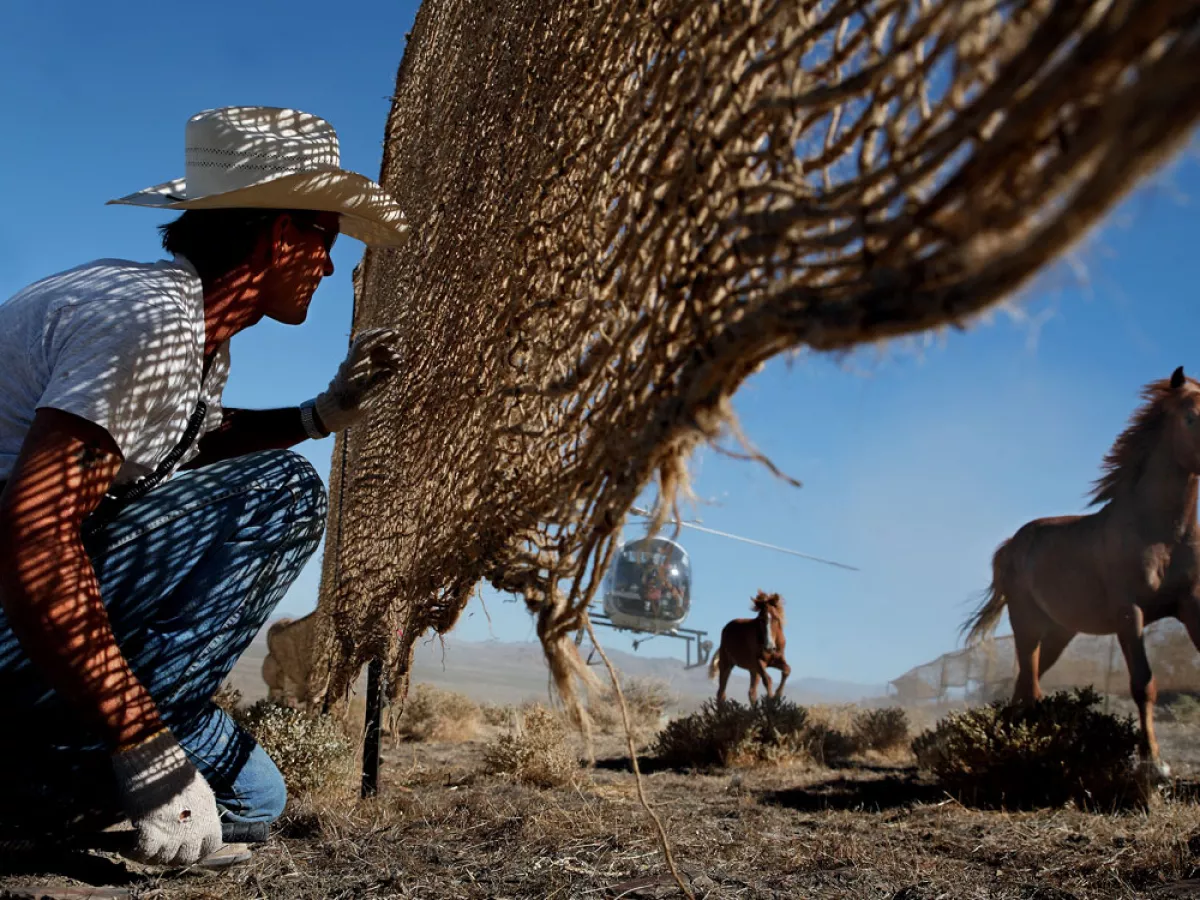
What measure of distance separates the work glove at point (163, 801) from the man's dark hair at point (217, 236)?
98cm

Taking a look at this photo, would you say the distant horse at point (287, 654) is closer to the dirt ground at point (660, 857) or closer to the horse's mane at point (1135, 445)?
the dirt ground at point (660, 857)

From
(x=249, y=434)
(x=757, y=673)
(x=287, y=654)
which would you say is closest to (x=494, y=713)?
(x=287, y=654)

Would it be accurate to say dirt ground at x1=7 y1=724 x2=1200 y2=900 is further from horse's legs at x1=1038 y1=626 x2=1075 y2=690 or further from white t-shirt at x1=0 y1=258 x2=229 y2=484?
horse's legs at x1=1038 y1=626 x2=1075 y2=690

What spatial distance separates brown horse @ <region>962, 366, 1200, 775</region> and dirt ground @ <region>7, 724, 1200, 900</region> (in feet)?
6.01

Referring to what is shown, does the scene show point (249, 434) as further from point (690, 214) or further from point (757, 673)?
point (757, 673)

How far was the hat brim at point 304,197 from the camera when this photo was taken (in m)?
1.83

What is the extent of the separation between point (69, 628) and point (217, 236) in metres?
0.89

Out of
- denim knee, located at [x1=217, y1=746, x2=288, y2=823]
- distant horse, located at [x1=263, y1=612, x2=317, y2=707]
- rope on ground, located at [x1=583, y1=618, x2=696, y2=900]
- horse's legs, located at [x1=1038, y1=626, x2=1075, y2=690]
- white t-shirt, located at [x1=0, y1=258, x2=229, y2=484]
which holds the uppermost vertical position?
white t-shirt, located at [x1=0, y1=258, x2=229, y2=484]

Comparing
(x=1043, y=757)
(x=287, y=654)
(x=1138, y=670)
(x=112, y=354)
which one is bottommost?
(x=287, y=654)

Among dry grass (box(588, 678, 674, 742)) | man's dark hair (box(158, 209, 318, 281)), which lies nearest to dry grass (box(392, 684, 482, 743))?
dry grass (box(588, 678, 674, 742))

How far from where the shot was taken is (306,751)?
3.73 m

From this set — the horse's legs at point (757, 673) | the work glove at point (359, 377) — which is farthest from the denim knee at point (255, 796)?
the horse's legs at point (757, 673)

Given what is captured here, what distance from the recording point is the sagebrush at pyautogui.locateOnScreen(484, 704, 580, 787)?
175 inches

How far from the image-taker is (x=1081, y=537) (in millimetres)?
5949
